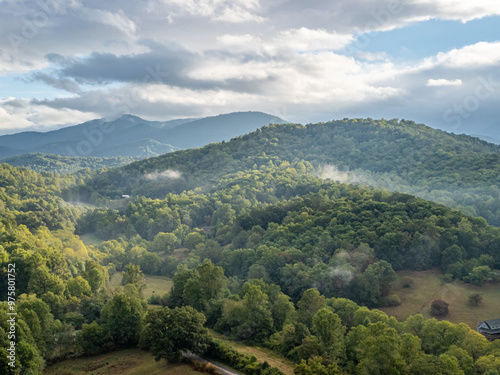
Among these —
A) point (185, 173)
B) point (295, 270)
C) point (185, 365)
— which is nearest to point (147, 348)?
point (185, 365)

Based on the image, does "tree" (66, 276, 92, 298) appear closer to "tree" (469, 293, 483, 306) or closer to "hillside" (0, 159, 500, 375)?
"hillside" (0, 159, 500, 375)

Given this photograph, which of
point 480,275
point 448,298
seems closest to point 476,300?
point 448,298

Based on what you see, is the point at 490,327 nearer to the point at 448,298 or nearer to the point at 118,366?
the point at 448,298

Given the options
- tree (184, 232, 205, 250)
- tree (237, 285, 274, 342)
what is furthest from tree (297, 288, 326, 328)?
tree (184, 232, 205, 250)

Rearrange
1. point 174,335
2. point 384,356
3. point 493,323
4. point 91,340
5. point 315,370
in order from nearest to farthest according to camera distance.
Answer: point 384,356 → point 315,370 → point 174,335 → point 91,340 → point 493,323

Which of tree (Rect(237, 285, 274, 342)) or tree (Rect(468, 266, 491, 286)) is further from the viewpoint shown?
tree (Rect(468, 266, 491, 286))

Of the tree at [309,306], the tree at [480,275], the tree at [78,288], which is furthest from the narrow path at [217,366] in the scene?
the tree at [480,275]

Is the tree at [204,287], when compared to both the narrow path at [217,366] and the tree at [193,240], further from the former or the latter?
the tree at [193,240]
